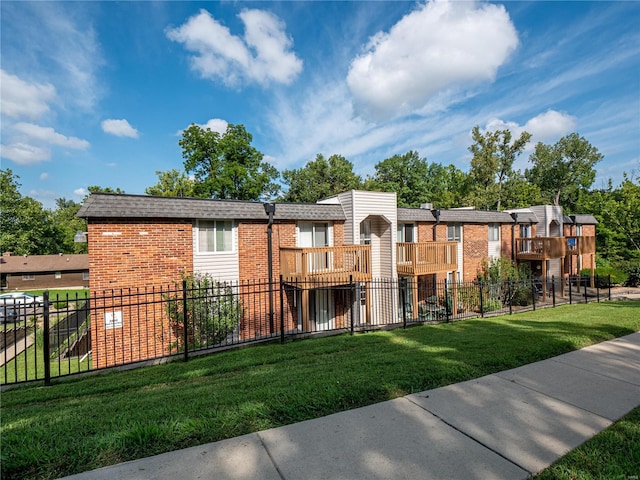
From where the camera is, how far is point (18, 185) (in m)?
35.8

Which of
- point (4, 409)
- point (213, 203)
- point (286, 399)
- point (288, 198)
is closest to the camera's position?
point (286, 399)

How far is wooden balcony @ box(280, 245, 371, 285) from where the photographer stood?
10586 mm

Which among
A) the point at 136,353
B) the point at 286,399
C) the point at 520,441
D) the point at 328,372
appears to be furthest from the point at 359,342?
the point at 136,353

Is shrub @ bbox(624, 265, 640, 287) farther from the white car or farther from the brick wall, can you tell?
the white car

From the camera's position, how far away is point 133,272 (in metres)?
9.20

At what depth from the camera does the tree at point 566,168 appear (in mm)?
39656

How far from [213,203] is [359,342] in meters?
6.74

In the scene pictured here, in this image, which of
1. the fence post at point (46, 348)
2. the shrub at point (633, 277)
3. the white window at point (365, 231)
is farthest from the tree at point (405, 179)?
the fence post at point (46, 348)

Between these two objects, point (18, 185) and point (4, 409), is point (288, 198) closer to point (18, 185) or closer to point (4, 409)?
point (18, 185)

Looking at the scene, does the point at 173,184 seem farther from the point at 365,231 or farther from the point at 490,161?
the point at 490,161

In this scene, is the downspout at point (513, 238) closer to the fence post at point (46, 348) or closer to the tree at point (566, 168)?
the fence post at point (46, 348)

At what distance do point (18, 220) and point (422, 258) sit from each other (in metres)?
45.9

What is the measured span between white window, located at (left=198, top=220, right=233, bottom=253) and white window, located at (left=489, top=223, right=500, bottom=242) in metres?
14.8

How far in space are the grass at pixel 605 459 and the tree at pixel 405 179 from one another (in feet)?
116
